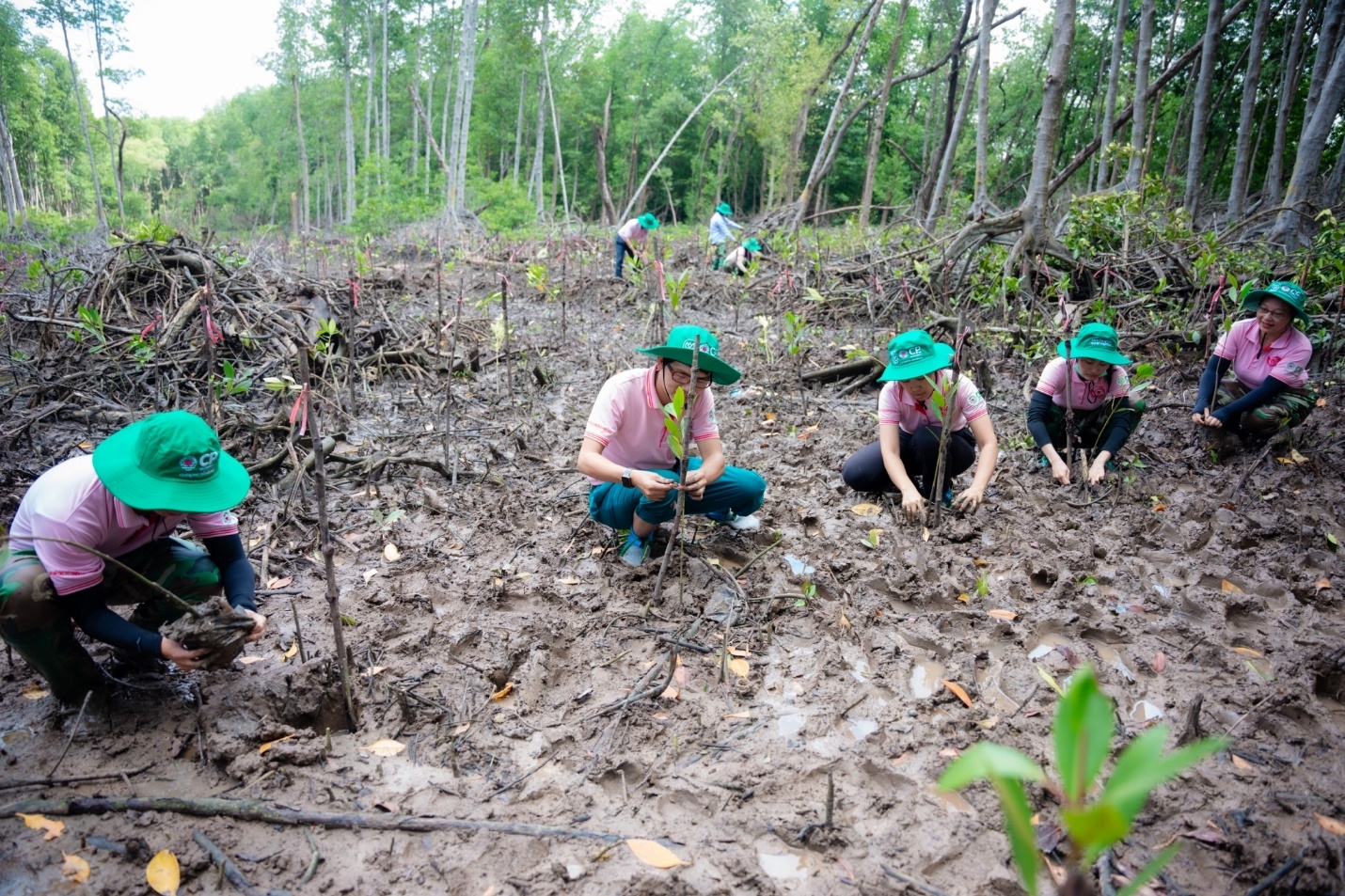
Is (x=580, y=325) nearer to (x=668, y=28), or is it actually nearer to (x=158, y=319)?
(x=158, y=319)

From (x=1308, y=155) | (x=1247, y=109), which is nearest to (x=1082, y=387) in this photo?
(x=1308, y=155)

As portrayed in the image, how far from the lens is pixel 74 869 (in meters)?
1.53

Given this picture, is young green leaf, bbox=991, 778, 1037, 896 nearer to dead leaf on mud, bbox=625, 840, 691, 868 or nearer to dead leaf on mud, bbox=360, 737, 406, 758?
dead leaf on mud, bbox=625, 840, 691, 868

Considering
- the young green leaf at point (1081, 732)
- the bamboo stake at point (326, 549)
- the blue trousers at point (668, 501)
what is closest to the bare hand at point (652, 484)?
the blue trousers at point (668, 501)

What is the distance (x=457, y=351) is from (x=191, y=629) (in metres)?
4.09

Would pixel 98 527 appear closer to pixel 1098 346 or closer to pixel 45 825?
pixel 45 825

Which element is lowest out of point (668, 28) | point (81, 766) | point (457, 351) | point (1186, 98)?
point (81, 766)

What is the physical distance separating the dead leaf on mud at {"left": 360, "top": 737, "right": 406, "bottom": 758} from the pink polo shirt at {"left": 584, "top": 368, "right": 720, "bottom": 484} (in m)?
1.19

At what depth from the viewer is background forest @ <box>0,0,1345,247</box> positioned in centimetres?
1009

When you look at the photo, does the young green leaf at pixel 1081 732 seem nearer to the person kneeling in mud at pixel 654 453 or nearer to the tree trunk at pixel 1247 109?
the person kneeling in mud at pixel 654 453

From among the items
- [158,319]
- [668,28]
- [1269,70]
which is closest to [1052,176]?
[158,319]

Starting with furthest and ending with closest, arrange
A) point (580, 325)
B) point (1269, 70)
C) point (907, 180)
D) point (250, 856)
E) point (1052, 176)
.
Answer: point (907, 180)
point (1269, 70)
point (580, 325)
point (1052, 176)
point (250, 856)

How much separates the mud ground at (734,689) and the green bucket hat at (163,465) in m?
0.59

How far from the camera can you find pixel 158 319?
4.79 m
